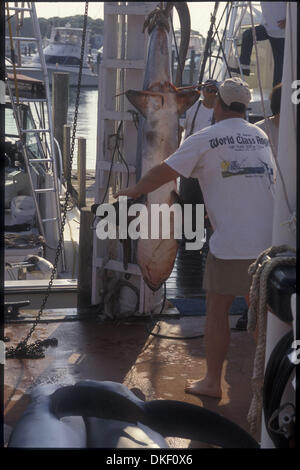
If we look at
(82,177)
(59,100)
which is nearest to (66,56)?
(59,100)

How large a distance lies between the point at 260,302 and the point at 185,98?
93.6 inches

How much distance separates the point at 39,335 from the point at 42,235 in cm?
486

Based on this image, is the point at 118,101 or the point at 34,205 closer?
the point at 118,101

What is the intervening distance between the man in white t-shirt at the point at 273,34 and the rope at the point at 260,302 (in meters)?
3.55

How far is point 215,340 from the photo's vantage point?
4207 mm

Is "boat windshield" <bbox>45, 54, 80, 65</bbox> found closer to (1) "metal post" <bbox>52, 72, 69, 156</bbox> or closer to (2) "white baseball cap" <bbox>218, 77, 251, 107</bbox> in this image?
(1) "metal post" <bbox>52, 72, 69, 156</bbox>

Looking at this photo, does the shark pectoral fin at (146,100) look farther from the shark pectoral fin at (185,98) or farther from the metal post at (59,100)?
the metal post at (59,100)

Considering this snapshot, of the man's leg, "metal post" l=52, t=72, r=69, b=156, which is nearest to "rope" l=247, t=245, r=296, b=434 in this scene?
the man's leg

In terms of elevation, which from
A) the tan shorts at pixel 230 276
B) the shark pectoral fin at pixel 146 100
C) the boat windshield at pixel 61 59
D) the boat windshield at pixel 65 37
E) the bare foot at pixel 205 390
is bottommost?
the bare foot at pixel 205 390

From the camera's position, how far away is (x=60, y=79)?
18.9 meters

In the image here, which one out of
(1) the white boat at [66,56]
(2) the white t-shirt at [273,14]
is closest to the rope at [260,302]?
(2) the white t-shirt at [273,14]

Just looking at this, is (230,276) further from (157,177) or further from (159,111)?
(159,111)

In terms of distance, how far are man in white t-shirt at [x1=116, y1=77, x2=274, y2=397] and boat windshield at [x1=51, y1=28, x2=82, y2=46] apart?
5470 centimetres

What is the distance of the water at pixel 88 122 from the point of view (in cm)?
2773
